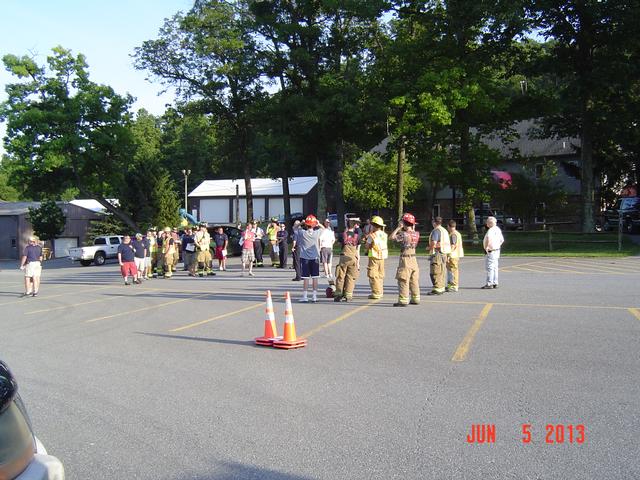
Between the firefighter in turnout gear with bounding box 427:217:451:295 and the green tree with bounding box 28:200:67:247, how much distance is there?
43.5 metres

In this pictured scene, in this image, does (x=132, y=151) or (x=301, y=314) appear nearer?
(x=301, y=314)

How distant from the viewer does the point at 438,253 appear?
1462 cm

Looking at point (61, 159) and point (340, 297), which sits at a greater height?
point (61, 159)

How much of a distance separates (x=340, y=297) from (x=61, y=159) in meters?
31.8

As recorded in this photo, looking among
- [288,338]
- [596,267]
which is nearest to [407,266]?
[288,338]

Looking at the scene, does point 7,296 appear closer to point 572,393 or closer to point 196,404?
point 196,404

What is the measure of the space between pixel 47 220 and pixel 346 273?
43.1 m

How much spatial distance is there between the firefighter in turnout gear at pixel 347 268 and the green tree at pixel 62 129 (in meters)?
31.5

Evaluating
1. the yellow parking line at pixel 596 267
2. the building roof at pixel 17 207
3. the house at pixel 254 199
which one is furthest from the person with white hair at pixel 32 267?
the house at pixel 254 199

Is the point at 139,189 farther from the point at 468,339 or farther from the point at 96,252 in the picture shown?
the point at 468,339

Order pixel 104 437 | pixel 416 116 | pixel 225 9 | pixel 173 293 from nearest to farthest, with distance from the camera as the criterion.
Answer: pixel 104 437
pixel 173 293
pixel 416 116
pixel 225 9

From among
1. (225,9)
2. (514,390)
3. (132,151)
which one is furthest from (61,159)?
(514,390)

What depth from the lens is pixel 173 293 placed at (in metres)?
17.3

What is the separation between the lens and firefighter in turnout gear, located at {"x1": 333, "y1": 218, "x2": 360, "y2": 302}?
13.7 metres
